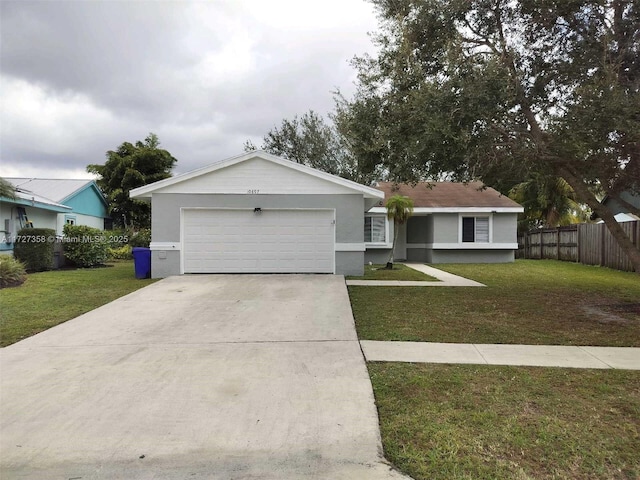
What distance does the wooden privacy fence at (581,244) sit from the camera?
16.3m

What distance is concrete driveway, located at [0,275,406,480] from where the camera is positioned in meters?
3.13

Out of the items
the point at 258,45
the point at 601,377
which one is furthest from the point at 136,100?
the point at 601,377

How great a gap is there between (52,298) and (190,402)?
760 centimetres

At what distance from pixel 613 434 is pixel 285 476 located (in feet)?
8.59

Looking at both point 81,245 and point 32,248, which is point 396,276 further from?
point 32,248

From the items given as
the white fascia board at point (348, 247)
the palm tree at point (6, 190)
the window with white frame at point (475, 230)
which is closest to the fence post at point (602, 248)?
the window with white frame at point (475, 230)

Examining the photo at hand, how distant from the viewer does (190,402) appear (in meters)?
4.13

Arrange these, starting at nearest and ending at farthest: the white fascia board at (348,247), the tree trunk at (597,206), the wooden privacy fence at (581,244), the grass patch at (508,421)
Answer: the grass patch at (508,421) → the tree trunk at (597,206) → the white fascia board at (348,247) → the wooden privacy fence at (581,244)

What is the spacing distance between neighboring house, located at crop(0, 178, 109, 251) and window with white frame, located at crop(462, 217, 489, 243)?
708 inches

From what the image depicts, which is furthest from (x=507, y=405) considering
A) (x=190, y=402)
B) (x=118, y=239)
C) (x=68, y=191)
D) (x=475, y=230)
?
(x=68, y=191)

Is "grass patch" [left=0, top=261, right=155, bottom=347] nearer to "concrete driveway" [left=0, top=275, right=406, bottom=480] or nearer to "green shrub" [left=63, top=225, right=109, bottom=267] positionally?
"concrete driveway" [left=0, top=275, right=406, bottom=480]

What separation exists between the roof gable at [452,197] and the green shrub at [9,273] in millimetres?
14075

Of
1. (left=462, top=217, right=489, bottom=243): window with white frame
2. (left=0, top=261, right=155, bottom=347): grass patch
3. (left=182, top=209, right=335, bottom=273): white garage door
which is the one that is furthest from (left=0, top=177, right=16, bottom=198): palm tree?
(left=462, top=217, right=489, bottom=243): window with white frame

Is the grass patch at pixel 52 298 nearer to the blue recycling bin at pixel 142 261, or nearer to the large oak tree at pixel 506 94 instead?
the blue recycling bin at pixel 142 261
